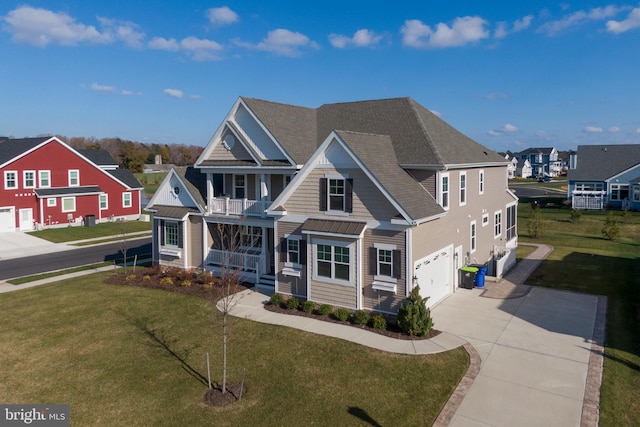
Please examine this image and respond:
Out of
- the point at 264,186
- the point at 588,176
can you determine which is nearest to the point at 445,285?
the point at 264,186

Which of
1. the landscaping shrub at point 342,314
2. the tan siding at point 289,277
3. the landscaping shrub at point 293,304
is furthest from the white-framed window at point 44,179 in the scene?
the landscaping shrub at point 342,314

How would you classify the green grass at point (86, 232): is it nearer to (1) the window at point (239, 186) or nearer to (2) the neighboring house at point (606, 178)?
(1) the window at point (239, 186)

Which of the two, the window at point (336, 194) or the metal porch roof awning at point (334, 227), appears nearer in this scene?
the metal porch roof awning at point (334, 227)

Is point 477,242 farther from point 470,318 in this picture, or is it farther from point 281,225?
point 281,225

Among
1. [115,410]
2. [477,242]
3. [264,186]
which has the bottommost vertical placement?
[115,410]

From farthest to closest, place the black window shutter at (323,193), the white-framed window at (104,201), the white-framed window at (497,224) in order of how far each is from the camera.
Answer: the white-framed window at (104,201)
the white-framed window at (497,224)
the black window shutter at (323,193)

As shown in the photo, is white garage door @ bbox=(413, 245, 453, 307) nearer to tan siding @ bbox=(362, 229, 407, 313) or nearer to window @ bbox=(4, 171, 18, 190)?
tan siding @ bbox=(362, 229, 407, 313)
